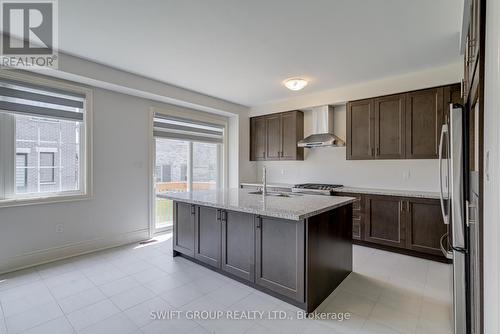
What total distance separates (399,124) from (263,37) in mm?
2469

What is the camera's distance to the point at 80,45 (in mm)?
2834

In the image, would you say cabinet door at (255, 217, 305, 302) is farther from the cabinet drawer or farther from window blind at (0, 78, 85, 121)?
window blind at (0, 78, 85, 121)

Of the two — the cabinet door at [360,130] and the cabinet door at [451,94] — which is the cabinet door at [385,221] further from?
the cabinet door at [451,94]

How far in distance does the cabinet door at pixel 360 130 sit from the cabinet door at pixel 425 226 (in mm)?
998

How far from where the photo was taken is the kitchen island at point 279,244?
2.14 meters

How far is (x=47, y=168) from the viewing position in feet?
10.6

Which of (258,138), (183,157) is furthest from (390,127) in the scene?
(183,157)

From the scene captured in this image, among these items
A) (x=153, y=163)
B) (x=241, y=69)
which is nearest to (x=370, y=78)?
(x=241, y=69)

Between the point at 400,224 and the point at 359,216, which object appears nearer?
the point at 400,224

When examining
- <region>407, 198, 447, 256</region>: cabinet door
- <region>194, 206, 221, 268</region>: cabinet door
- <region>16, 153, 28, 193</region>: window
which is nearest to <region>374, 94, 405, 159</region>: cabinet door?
<region>407, 198, 447, 256</region>: cabinet door

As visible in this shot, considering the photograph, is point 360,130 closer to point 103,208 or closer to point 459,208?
point 459,208

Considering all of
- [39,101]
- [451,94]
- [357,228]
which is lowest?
[357,228]

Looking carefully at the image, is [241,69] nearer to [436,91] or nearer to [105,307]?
[436,91]

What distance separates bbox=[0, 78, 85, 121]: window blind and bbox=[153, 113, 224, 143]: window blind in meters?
1.20
